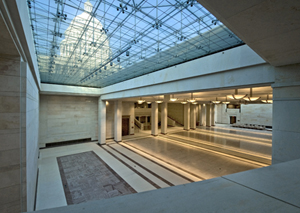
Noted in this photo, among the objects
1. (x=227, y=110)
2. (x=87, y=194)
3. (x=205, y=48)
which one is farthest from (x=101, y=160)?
(x=227, y=110)

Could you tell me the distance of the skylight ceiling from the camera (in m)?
5.34

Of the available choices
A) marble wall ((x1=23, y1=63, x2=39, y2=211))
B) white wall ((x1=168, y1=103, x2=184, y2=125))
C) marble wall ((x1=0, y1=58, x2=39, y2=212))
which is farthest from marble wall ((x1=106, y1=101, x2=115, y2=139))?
white wall ((x1=168, y1=103, x2=184, y2=125))

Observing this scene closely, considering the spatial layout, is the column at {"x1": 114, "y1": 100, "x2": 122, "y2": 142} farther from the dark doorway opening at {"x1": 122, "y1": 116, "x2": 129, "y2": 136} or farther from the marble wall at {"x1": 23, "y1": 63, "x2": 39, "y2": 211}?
the marble wall at {"x1": 23, "y1": 63, "x2": 39, "y2": 211}

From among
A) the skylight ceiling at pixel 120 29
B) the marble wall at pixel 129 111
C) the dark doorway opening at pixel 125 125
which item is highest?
the skylight ceiling at pixel 120 29

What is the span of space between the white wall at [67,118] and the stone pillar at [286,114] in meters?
18.5

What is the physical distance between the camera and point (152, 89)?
9.41 meters

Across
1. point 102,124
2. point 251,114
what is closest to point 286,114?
point 102,124

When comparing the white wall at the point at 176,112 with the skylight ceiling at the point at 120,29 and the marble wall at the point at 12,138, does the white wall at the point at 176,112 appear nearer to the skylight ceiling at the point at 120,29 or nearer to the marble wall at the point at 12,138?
the skylight ceiling at the point at 120,29

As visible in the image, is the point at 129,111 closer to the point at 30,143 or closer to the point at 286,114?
the point at 30,143

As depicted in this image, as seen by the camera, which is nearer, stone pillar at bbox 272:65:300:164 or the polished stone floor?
stone pillar at bbox 272:65:300:164

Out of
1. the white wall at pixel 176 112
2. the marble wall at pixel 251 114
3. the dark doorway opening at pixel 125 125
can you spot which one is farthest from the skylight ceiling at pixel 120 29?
the marble wall at pixel 251 114

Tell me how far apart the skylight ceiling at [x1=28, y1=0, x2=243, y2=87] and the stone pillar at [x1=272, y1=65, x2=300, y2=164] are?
10.7ft

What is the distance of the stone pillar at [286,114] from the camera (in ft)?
13.3

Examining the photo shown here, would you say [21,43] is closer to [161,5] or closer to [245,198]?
[161,5]
